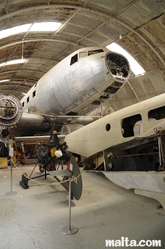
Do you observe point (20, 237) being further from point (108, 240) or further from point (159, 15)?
point (159, 15)

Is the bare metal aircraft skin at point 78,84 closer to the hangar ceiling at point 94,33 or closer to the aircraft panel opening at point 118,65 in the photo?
the aircraft panel opening at point 118,65

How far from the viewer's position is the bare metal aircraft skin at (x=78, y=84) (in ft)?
26.9

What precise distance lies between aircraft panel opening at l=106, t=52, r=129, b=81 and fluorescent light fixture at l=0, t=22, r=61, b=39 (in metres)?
4.38

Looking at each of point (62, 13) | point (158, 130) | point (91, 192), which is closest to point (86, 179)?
point (91, 192)

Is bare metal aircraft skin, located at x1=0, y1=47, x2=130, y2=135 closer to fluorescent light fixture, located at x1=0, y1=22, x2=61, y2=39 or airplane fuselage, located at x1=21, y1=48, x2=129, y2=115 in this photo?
airplane fuselage, located at x1=21, y1=48, x2=129, y2=115

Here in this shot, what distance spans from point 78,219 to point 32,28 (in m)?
10.0

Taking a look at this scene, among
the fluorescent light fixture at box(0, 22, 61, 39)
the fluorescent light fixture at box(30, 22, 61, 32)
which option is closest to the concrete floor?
the fluorescent light fixture at box(0, 22, 61, 39)

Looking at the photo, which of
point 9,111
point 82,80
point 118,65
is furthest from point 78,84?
point 9,111

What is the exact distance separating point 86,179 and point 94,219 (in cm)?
381

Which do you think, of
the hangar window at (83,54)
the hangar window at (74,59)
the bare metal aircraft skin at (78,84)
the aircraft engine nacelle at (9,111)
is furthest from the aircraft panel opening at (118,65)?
the aircraft engine nacelle at (9,111)

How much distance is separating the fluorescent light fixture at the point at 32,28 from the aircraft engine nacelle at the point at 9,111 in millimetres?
3462

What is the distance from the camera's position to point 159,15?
31.0 ft

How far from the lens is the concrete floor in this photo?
316 centimetres

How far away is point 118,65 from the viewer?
8492 mm
